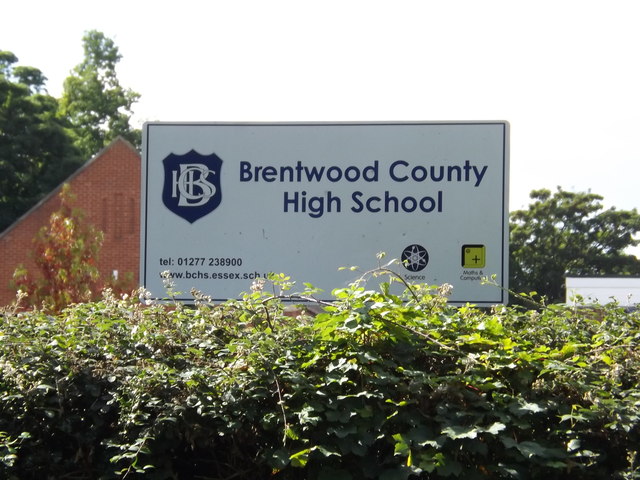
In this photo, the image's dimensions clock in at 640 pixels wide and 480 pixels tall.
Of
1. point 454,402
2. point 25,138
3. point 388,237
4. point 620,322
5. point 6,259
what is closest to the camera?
point 454,402

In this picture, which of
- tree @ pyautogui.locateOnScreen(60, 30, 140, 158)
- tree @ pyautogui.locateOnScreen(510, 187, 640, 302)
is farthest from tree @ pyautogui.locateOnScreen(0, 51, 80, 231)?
tree @ pyautogui.locateOnScreen(510, 187, 640, 302)

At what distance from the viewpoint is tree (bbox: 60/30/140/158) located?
52.5 metres

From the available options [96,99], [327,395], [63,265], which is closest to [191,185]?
[327,395]

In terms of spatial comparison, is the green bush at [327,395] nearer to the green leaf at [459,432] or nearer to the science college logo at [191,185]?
the green leaf at [459,432]

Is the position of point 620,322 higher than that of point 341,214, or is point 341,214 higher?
point 341,214

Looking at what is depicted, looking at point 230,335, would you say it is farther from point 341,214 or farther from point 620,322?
point 341,214

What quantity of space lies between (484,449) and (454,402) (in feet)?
0.83

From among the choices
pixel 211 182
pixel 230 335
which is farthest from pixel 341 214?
pixel 230 335

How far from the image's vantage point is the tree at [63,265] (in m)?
12.8

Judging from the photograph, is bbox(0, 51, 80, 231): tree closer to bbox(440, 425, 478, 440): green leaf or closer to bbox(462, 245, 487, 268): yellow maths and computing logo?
bbox(462, 245, 487, 268): yellow maths and computing logo

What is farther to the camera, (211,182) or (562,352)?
(211,182)

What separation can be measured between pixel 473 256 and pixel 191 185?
2569mm

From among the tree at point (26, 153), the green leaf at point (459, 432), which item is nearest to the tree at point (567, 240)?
the tree at point (26, 153)

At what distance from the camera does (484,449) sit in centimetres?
307
